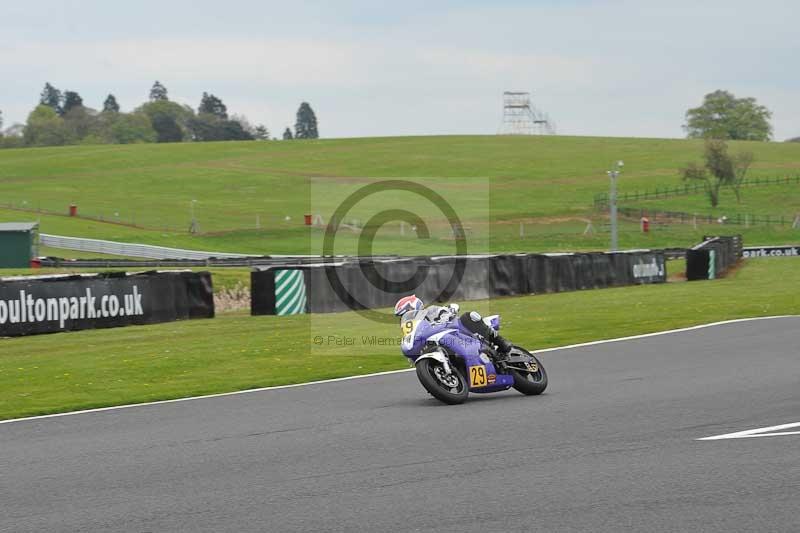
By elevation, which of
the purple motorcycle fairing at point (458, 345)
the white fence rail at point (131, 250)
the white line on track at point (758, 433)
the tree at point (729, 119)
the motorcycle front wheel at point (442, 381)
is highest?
the tree at point (729, 119)

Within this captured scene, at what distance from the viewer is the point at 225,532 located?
674 cm

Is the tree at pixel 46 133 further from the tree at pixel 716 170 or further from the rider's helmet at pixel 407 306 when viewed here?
the rider's helmet at pixel 407 306

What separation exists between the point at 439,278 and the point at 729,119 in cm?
14155

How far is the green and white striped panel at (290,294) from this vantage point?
89.0 ft

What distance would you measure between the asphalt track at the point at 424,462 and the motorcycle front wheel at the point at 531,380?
0.55ft

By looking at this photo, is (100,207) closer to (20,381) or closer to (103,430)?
(20,381)

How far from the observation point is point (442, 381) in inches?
481

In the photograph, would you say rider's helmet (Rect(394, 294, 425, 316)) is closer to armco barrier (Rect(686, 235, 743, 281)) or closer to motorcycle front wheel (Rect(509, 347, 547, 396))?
motorcycle front wheel (Rect(509, 347, 547, 396))

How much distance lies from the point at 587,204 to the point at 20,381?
237ft

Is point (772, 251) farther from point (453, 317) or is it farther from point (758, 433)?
point (758, 433)

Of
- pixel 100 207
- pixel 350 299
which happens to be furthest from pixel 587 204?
pixel 350 299

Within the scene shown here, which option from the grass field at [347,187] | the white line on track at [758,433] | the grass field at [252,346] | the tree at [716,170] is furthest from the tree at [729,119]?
the white line on track at [758,433]

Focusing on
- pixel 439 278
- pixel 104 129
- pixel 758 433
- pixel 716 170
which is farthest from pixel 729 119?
pixel 758 433

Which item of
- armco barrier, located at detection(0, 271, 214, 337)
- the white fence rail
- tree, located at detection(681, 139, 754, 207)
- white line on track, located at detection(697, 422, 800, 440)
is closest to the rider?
white line on track, located at detection(697, 422, 800, 440)
